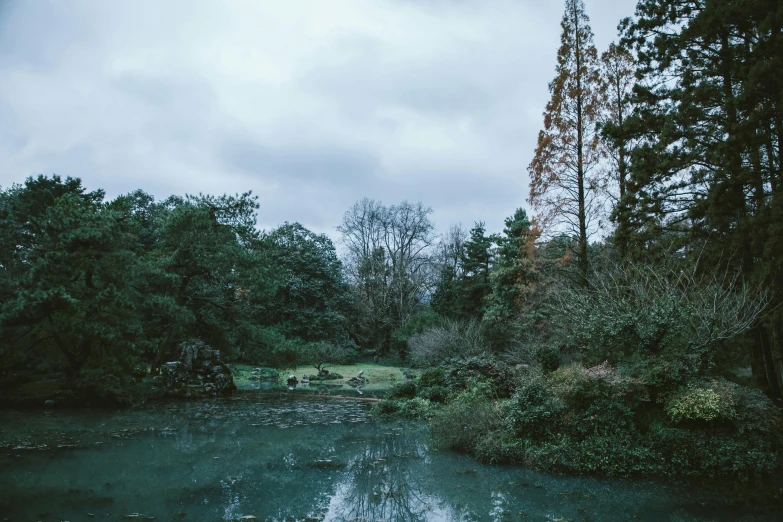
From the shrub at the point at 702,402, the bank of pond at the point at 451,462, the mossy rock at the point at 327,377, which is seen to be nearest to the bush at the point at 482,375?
the bank of pond at the point at 451,462

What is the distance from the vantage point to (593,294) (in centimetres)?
1380

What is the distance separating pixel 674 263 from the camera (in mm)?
13516

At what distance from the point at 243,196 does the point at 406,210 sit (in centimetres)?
1976

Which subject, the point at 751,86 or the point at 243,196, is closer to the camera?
the point at 751,86

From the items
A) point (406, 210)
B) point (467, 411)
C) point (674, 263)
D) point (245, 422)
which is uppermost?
point (406, 210)

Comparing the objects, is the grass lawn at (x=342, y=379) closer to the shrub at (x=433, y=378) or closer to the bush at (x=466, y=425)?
the shrub at (x=433, y=378)

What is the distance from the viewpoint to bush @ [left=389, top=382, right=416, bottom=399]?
17406mm

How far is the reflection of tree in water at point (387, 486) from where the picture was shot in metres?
6.76

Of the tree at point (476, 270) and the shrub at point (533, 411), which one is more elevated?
the tree at point (476, 270)

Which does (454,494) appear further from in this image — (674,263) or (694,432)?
(674,263)

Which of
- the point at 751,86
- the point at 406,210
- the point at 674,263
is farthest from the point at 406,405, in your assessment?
the point at 406,210

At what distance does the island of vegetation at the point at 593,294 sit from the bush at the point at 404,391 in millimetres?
55

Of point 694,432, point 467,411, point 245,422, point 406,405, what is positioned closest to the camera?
point 694,432

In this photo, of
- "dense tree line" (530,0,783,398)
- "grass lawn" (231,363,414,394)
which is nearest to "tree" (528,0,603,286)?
"dense tree line" (530,0,783,398)
